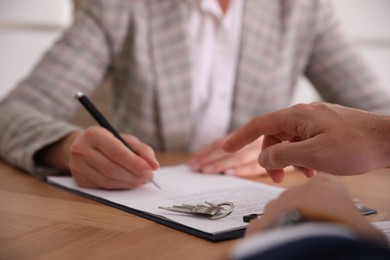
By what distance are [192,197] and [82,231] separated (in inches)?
7.0

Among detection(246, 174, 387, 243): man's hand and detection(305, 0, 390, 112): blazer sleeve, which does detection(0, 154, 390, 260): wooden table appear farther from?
detection(305, 0, 390, 112): blazer sleeve

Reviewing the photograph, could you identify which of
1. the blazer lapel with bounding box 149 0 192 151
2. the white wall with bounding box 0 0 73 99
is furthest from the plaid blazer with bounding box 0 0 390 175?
the white wall with bounding box 0 0 73 99

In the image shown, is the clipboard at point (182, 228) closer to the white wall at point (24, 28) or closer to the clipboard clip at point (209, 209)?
the clipboard clip at point (209, 209)

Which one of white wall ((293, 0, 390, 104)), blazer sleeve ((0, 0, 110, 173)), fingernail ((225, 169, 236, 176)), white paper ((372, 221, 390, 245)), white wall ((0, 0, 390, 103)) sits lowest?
white paper ((372, 221, 390, 245))

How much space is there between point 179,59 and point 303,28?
35 centimetres

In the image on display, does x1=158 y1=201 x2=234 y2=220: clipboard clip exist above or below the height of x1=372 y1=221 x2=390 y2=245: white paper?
above

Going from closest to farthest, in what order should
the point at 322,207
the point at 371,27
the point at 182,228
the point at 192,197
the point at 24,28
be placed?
1. the point at 322,207
2. the point at 182,228
3. the point at 192,197
4. the point at 371,27
5. the point at 24,28

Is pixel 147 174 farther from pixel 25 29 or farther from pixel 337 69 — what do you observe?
pixel 25 29

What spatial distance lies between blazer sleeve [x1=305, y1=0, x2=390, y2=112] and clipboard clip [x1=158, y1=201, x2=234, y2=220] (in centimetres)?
80

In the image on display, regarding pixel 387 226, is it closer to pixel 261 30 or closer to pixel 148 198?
pixel 148 198

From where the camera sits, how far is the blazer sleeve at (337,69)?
52.0 inches

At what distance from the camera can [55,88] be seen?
1.18 metres

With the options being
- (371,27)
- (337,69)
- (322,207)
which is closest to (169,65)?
(337,69)

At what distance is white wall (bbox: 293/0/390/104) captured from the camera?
2.36m
